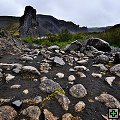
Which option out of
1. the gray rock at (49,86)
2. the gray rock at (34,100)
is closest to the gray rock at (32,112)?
the gray rock at (34,100)

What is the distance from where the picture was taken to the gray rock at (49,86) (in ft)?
20.0

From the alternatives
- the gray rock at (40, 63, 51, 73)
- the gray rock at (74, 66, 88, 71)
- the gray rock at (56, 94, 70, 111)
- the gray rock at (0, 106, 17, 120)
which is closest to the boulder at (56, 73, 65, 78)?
the gray rock at (40, 63, 51, 73)

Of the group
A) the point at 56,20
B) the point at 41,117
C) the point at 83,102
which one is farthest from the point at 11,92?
the point at 56,20

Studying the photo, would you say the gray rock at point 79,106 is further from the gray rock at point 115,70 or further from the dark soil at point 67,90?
the gray rock at point 115,70

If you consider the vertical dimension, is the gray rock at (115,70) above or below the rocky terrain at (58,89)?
above

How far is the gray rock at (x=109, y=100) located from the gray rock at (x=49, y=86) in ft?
3.45

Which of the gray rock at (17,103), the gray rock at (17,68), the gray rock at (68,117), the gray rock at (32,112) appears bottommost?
the gray rock at (68,117)

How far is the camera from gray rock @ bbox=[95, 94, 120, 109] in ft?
A: 18.7

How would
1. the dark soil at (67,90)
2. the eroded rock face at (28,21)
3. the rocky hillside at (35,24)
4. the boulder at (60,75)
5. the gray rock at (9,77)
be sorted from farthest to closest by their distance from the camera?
the rocky hillside at (35,24) → the eroded rock face at (28,21) → the boulder at (60,75) → the gray rock at (9,77) → the dark soil at (67,90)

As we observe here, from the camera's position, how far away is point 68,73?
24.2 ft

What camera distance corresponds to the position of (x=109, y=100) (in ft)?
19.3

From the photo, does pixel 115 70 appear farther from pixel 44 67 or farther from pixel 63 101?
pixel 63 101

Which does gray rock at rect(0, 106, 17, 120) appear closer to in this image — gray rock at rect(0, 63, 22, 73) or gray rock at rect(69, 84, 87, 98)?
gray rock at rect(69, 84, 87, 98)

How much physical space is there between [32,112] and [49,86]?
3.81ft
